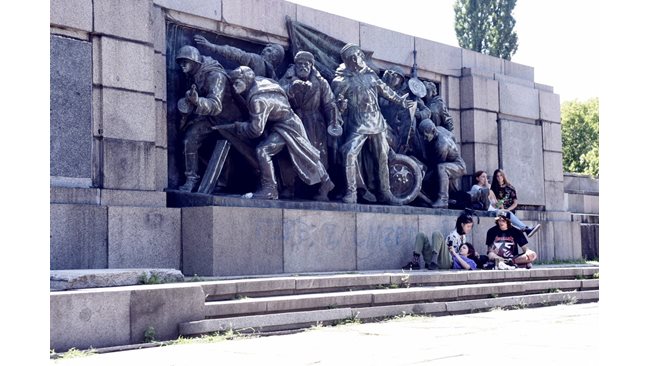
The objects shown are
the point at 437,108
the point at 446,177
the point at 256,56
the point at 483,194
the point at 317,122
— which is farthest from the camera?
the point at 437,108

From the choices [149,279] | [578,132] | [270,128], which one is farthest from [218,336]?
[578,132]

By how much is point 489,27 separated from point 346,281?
31808 mm

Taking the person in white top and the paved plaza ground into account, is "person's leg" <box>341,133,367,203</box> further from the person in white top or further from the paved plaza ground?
the paved plaza ground

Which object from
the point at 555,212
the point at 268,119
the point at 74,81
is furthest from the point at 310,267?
→ the point at 555,212

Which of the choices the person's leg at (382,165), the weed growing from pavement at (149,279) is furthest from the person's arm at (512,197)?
the weed growing from pavement at (149,279)

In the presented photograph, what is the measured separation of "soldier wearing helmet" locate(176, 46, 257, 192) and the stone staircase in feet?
8.94

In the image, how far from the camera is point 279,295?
33.6 ft

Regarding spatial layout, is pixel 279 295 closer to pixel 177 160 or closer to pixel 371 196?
pixel 177 160

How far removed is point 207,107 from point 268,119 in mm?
1030

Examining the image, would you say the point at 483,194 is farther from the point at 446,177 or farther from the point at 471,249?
the point at 471,249

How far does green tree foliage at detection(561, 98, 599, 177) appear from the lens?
49.8m

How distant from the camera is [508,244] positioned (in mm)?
15086

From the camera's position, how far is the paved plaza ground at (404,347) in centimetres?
687

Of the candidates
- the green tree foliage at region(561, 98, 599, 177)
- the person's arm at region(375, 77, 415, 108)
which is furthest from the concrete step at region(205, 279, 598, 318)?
the green tree foliage at region(561, 98, 599, 177)
